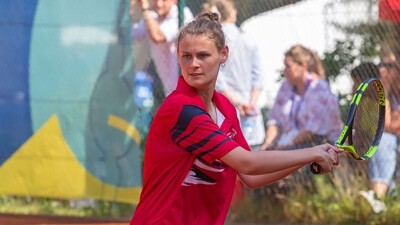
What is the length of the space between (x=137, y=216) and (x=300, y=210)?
510cm

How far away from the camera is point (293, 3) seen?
8922 mm

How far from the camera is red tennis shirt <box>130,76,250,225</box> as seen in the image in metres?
3.70

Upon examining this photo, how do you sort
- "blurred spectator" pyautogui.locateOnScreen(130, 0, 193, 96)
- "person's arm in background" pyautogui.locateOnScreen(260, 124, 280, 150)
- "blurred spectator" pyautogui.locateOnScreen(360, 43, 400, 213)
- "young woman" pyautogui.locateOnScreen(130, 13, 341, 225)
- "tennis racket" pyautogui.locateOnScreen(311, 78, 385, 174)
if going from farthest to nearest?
"blurred spectator" pyautogui.locateOnScreen(130, 0, 193, 96), "person's arm in background" pyautogui.locateOnScreen(260, 124, 280, 150), "blurred spectator" pyautogui.locateOnScreen(360, 43, 400, 213), "tennis racket" pyautogui.locateOnScreen(311, 78, 385, 174), "young woman" pyautogui.locateOnScreen(130, 13, 341, 225)

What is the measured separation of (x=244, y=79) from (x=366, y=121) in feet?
13.4

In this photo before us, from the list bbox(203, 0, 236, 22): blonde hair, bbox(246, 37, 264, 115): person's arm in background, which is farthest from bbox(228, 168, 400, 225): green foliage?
bbox(203, 0, 236, 22): blonde hair

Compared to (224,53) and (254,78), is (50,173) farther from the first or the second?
(224,53)

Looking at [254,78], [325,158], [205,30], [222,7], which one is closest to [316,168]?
[325,158]

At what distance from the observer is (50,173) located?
385 inches

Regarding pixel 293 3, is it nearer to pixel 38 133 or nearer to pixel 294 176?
pixel 294 176

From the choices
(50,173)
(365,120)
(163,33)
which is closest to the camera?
(365,120)

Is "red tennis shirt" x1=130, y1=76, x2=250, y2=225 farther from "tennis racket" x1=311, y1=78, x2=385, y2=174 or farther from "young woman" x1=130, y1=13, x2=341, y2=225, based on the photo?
"tennis racket" x1=311, y1=78, x2=385, y2=174

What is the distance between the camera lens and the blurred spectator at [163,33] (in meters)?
9.34

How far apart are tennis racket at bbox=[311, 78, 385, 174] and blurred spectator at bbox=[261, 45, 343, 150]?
3.60 meters

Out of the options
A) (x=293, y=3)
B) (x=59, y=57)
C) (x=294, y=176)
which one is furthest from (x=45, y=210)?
(x=293, y=3)
